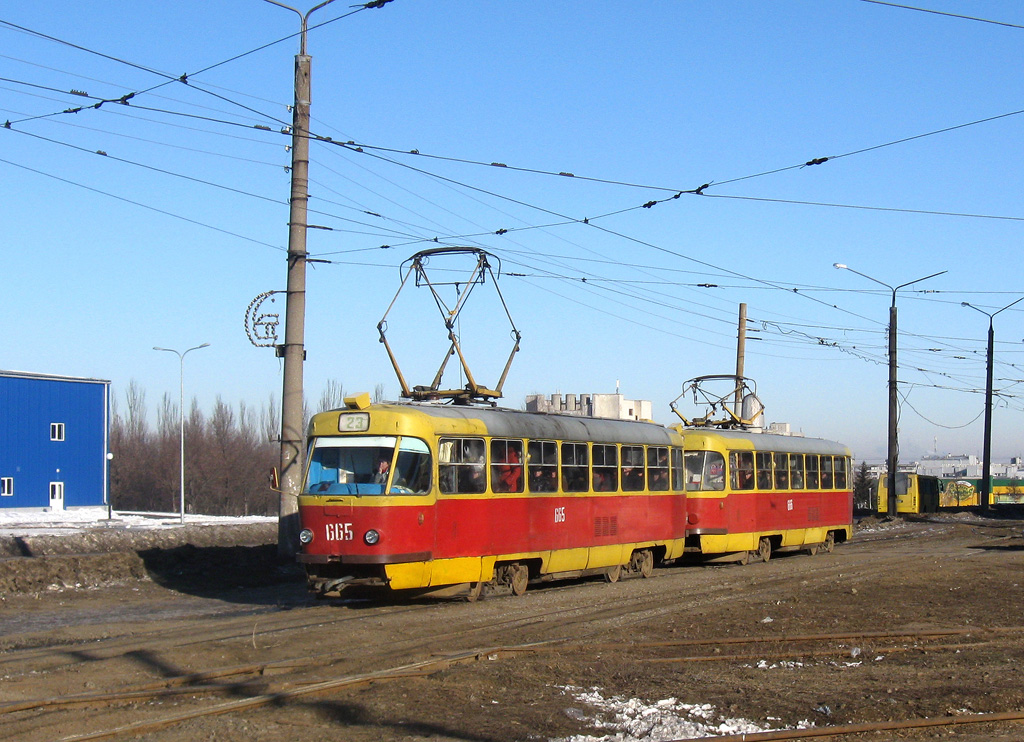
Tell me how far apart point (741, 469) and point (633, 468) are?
4.51 m

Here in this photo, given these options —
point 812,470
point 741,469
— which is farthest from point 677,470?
point 812,470

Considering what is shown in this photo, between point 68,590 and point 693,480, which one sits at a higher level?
point 693,480

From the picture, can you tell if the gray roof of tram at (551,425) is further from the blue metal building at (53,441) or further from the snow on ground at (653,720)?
the blue metal building at (53,441)

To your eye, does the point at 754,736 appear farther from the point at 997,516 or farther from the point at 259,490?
the point at 259,490

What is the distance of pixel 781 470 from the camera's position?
81.1ft

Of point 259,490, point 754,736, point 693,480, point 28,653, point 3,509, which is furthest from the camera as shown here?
point 259,490

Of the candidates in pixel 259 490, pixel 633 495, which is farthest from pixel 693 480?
pixel 259 490

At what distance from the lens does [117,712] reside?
782 centimetres

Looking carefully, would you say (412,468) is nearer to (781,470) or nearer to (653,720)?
(653,720)

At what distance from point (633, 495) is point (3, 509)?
133 ft

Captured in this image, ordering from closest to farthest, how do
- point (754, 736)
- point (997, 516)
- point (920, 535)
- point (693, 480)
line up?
point (754, 736), point (693, 480), point (920, 535), point (997, 516)

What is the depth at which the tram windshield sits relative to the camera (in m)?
14.1

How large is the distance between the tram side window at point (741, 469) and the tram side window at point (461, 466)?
8.73 m

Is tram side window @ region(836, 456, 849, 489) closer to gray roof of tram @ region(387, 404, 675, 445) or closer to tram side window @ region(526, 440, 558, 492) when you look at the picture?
gray roof of tram @ region(387, 404, 675, 445)
